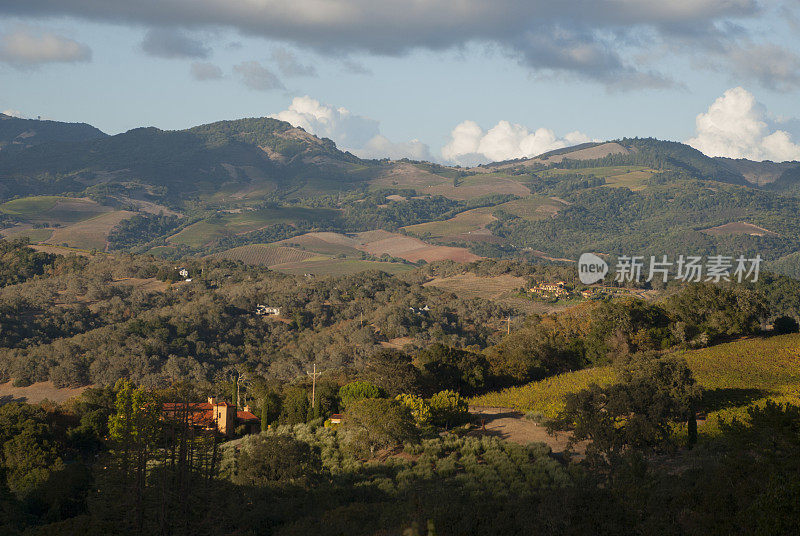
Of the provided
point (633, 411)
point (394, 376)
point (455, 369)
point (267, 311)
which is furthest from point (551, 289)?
point (633, 411)

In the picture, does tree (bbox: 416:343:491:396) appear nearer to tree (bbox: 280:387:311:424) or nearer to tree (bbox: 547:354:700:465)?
tree (bbox: 280:387:311:424)

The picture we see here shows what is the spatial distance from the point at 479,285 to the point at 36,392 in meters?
89.8

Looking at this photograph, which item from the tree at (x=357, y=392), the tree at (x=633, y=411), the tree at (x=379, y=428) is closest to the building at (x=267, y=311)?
the tree at (x=357, y=392)

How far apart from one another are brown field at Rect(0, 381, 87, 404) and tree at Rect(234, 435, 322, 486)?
4451 cm

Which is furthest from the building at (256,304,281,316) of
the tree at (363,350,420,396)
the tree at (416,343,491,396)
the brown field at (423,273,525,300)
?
the tree at (363,350,420,396)

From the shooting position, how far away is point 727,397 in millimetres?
44094

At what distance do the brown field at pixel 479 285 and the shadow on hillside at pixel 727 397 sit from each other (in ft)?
283

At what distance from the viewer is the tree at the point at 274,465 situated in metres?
32.8

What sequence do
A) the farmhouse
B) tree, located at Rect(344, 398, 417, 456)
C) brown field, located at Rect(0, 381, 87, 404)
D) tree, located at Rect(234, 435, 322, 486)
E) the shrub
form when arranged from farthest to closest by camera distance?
the farmhouse, brown field, located at Rect(0, 381, 87, 404), the shrub, tree, located at Rect(344, 398, 417, 456), tree, located at Rect(234, 435, 322, 486)

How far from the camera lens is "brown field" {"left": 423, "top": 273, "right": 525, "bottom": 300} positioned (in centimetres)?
13700

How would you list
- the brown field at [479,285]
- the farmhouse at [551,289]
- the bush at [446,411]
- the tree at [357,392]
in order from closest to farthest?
the bush at [446,411] < the tree at [357,392] < the farmhouse at [551,289] < the brown field at [479,285]

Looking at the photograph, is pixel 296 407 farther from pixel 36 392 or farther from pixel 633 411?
pixel 36 392

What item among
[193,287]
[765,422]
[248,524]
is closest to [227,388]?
[248,524]

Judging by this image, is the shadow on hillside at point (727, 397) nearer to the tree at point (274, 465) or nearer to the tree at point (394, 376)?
the tree at point (394, 376)
